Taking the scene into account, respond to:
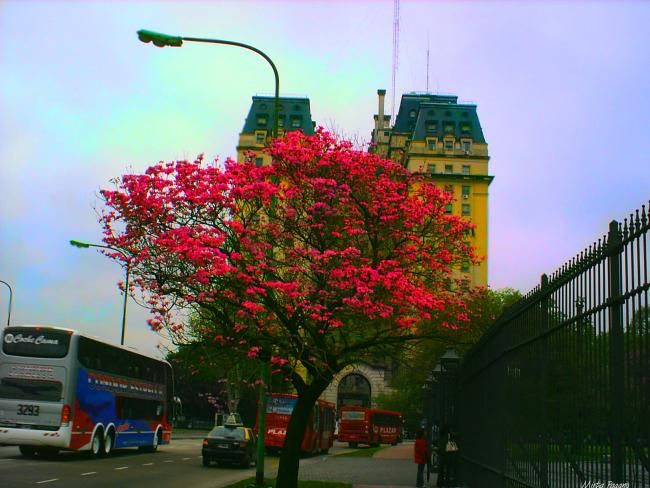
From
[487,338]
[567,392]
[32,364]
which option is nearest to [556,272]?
[567,392]

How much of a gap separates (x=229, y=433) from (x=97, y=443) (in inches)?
199

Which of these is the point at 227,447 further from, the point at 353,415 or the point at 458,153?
the point at 458,153

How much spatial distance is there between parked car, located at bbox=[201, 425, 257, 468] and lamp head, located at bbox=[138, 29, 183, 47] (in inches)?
713

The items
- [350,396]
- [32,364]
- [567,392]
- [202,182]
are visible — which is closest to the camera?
[567,392]

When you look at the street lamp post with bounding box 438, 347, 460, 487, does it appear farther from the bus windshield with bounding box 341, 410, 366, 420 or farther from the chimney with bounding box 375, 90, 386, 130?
the chimney with bounding box 375, 90, 386, 130

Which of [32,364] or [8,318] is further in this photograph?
[8,318]

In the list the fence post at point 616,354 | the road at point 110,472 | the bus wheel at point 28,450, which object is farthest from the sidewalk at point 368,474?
the fence post at point 616,354

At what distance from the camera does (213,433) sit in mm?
32031

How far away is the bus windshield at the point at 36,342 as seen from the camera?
27.1 metres

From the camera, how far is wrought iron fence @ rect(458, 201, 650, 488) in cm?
527

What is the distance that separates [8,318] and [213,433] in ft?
113

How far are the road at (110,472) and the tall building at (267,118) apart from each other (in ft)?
248

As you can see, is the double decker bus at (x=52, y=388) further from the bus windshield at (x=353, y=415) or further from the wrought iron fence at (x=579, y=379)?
the bus windshield at (x=353, y=415)

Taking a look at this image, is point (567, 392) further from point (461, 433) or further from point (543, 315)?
point (461, 433)
